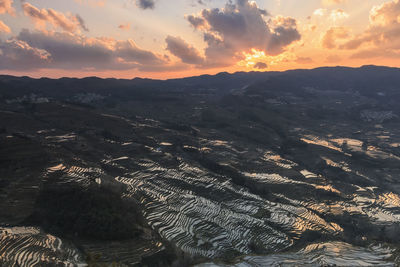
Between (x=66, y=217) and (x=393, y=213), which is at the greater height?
(x=66, y=217)

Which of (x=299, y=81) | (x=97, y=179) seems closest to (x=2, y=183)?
(x=97, y=179)

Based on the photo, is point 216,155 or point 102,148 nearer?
point 102,148

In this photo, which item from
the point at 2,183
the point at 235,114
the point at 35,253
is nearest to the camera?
the point at 35,253

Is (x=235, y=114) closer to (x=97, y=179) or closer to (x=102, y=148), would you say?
(x=102, y=148)

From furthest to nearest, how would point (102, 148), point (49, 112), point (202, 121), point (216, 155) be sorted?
point (202, 121), point (49, 112), point (216, 155), point (102, 148)

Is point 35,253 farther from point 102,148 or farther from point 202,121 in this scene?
point 202,121

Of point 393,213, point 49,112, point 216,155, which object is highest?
point 49,112
